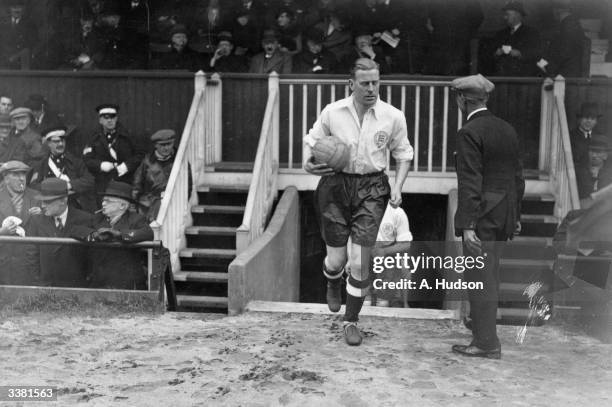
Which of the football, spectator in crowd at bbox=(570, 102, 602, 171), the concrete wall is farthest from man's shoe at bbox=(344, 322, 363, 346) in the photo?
spectator in crowd at bbox=(570, 102, 602, 171)

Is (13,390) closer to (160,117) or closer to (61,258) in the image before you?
(61,258)

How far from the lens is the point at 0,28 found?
46.4 ft

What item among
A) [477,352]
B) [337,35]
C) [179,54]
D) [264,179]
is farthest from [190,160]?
[477,352]

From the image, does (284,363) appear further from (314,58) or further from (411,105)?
(314,58)

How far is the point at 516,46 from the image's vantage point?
39.9ft

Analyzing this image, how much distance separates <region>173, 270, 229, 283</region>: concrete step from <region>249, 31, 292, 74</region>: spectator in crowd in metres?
3.74

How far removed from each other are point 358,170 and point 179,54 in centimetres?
693

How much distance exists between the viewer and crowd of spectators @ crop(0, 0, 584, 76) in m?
12.2

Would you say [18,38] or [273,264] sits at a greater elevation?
[18,38]

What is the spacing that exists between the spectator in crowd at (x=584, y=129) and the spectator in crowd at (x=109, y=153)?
5898 mm

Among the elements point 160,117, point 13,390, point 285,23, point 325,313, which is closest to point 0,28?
point 160,117

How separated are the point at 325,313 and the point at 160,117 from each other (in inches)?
212

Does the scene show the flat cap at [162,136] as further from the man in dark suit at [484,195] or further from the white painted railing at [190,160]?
the man in dark suit at [484,195]

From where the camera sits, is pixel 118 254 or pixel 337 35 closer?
pixel 118 254
